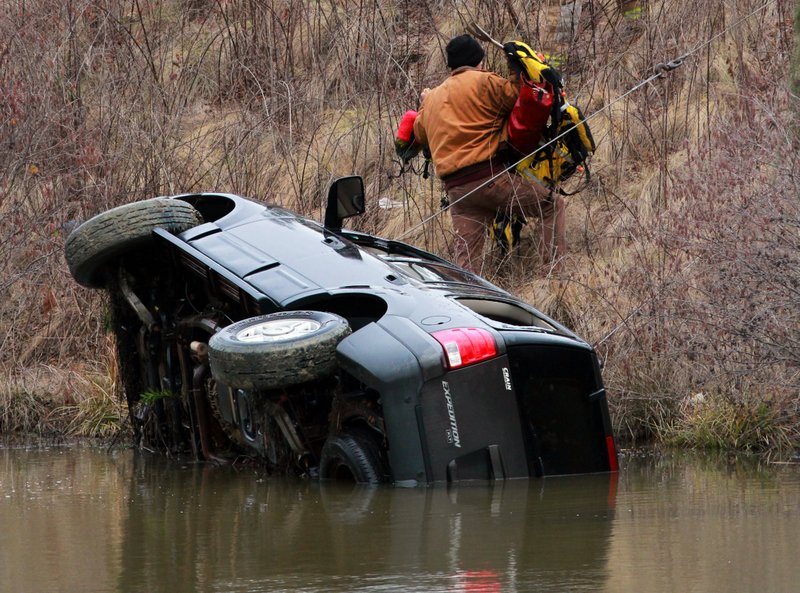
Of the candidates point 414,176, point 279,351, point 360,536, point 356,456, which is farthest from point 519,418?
point 414,176

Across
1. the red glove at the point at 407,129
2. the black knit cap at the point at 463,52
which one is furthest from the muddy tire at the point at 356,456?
the red glove at the point at 407,129

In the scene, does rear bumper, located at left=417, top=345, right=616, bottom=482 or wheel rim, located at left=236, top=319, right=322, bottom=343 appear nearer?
rear bumper, located at left=417, top=345, right=616, bottom=482

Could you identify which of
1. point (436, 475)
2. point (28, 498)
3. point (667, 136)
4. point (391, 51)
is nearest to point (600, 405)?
point (436, 475)

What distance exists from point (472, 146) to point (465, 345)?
167 inches

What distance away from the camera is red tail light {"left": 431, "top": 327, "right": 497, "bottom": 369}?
19.9 feet

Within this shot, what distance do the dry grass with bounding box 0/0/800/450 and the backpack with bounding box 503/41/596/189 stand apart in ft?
2.39

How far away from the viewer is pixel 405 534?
5.16 m

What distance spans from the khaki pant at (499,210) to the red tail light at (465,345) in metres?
3.90

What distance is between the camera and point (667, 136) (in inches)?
480

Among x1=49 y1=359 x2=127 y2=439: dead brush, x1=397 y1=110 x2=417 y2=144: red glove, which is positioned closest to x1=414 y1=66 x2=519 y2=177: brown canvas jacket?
x1=397 y1=110 x2=417 y2=144: red glove

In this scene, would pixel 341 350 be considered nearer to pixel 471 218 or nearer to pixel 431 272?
pixel 431 272

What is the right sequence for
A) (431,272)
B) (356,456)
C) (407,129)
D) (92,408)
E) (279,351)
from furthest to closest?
(407,129)
(92,408)
(431,272)
(356,456)
(279,351)

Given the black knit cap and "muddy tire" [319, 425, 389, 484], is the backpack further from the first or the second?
"muddy tire" [319, 425, 389, 484]

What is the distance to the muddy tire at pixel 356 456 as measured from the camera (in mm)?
6266
